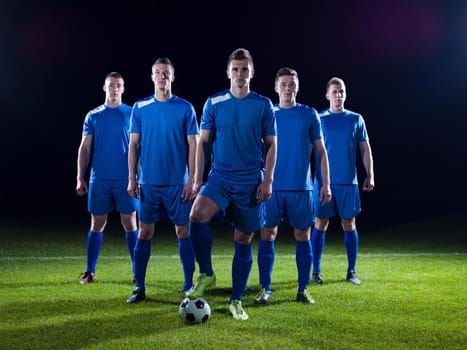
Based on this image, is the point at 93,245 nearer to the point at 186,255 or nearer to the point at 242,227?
the point at 186,255

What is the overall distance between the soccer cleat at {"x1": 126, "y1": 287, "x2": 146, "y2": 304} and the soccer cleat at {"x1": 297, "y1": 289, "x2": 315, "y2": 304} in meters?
1.21

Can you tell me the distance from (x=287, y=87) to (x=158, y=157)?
1.18m

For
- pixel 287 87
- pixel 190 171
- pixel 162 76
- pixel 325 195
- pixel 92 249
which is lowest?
pixel 92 249

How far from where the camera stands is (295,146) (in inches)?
207

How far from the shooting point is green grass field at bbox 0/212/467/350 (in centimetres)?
389

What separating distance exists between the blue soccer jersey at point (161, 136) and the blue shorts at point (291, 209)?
0.75 metres

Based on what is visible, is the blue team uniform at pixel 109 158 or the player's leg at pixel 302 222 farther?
the blue team uniform at pixel 109 158

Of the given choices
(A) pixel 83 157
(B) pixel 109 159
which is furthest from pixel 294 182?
(A) pixel 83 157

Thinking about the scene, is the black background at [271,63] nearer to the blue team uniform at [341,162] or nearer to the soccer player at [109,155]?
the blue team uniform at [341,162]

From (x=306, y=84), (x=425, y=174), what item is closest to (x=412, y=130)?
(x=425, y=174)

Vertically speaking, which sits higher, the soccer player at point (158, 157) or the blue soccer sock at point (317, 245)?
the soccer player at point (158, 157)

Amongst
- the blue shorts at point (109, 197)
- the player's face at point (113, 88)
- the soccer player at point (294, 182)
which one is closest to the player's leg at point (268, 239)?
the soccer player at point (294, 182)

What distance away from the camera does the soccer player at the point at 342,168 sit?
242 inches

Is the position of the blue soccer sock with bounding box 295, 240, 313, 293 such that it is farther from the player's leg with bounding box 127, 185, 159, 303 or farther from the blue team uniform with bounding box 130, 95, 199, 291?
the player's leg with bounding box 127, 185, 159, 303
